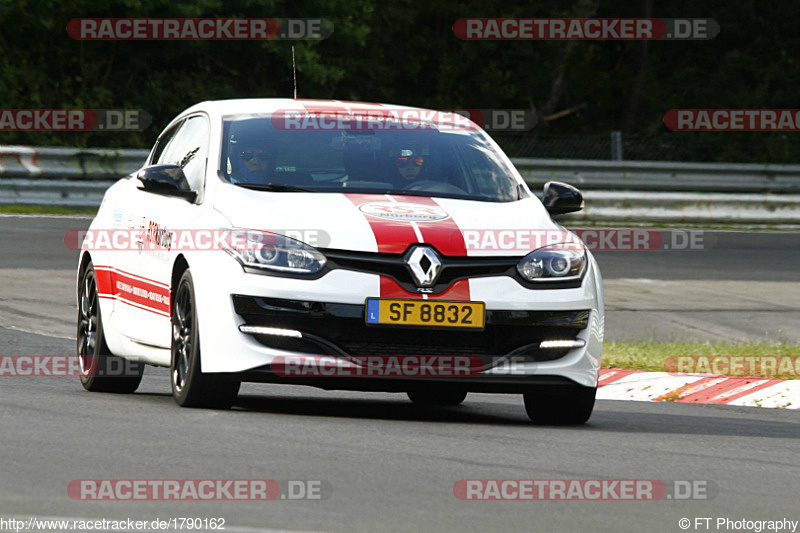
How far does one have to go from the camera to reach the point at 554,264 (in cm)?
805

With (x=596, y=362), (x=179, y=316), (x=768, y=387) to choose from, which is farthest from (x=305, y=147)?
(x=768, y=387)

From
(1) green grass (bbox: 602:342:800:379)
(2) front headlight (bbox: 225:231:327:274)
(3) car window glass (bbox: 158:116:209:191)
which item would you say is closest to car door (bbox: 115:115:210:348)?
(3) car window glass (bbox: 158:116:209:191)

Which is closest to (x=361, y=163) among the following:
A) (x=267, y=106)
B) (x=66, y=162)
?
(x=267, y=106)

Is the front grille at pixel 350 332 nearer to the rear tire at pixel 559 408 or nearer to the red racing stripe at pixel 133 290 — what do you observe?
the rear tire at pixel 559 408

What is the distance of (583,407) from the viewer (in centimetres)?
848

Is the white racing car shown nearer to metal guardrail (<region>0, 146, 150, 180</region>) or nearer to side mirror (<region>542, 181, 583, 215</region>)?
side mirror (<region>542, 181, 583, 215</region>)

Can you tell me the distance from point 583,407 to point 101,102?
2028 centimetres

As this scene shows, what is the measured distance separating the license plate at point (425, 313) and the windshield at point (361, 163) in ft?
3.27

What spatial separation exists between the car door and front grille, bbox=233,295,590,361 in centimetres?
75

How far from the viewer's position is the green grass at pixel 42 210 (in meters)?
21.4

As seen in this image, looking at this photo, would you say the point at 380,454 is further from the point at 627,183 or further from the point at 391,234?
the point at 627,183

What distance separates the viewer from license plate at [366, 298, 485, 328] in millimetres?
7664

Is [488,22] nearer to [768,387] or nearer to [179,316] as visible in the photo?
[768,387]

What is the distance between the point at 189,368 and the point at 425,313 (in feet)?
3.96
